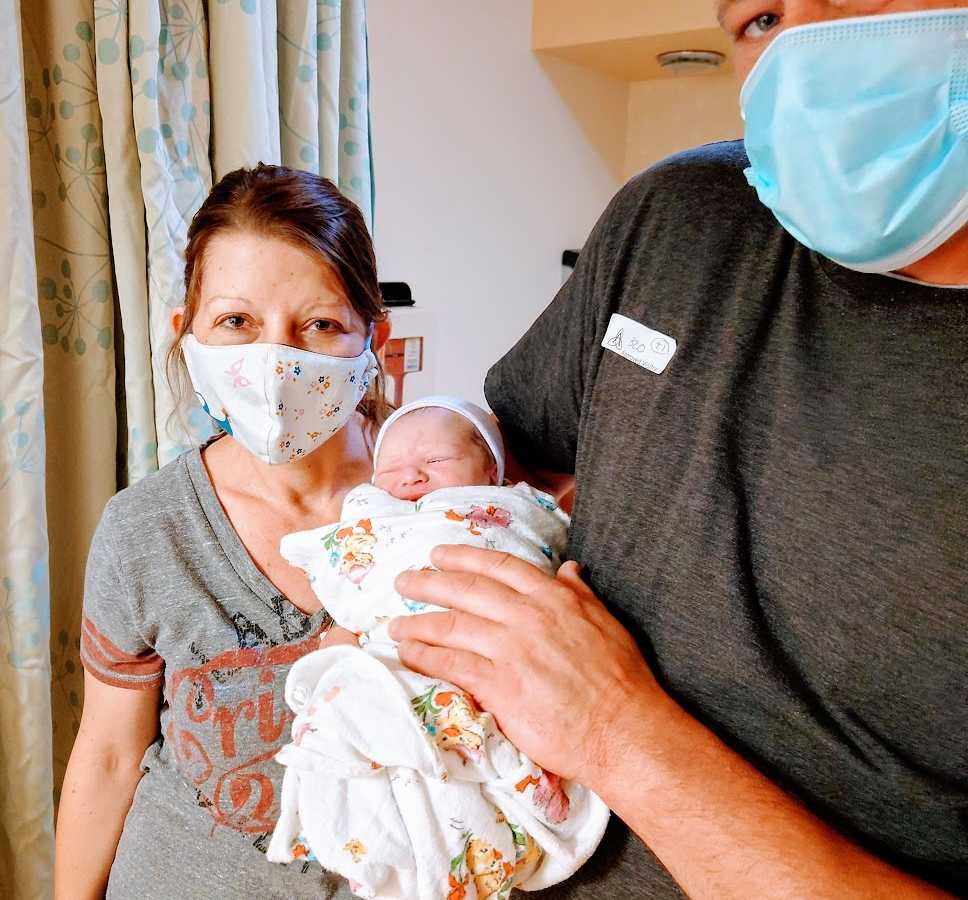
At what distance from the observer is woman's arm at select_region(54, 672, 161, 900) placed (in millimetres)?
1255

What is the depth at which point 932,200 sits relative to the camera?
0.72 metres

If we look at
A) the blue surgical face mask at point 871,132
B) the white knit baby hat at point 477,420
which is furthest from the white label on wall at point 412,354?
the blue surgical face mask at point 871,132

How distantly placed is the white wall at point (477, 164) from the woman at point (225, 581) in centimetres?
135

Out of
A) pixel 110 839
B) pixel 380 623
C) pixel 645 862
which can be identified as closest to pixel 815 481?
pixel 645 862

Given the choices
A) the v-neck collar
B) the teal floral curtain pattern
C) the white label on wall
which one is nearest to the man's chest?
the v-neck collar

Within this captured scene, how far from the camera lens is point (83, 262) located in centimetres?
153

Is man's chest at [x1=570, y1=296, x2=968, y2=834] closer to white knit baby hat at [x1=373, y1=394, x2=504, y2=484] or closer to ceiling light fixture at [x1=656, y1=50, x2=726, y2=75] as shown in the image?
white knit baby hat at [x1=373, y1=394, x2=504, y2=484]

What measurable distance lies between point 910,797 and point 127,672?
104 centimetres

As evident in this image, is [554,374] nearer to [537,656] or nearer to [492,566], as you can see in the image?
[492,566]

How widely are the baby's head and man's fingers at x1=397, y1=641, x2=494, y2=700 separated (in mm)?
317

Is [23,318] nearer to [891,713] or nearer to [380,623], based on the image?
[380,623]

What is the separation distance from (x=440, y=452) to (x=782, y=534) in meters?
0.53

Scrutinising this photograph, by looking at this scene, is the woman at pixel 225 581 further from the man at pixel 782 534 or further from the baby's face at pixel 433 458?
the man at pixel 782 534

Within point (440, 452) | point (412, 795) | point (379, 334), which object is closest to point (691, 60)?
point (379, 334)
